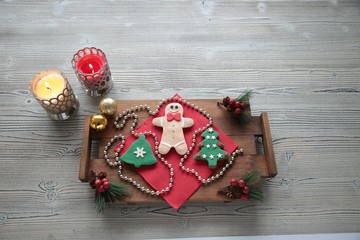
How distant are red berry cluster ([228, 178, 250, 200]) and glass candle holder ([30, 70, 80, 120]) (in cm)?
47

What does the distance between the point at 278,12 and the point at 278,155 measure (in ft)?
1.66

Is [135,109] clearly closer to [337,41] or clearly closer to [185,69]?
[185,69]

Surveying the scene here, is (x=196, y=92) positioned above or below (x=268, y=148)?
above

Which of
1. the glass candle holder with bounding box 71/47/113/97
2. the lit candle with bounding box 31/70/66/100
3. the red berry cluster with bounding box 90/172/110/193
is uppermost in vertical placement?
the glass candle holder with bounding box 71/47/113/97

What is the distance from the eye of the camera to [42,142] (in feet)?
3.04

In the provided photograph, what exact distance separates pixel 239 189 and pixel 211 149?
12 centimetres

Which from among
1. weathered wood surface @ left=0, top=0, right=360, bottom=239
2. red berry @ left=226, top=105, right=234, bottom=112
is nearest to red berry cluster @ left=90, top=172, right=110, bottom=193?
weathered wood surface @ left=0, top=0, right=360, bottom=239

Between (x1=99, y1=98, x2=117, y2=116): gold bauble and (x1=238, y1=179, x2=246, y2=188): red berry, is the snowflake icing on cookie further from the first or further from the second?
(x1=238, y1=179, x2=246, y2=188): red berry

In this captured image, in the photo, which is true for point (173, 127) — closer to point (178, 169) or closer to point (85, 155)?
point (178, 169)

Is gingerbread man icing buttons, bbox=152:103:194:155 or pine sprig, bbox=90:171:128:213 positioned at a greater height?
gingerbread man icing buttons, bbox=152:103:194:155

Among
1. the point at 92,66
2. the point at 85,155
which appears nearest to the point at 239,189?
the point at 85,155

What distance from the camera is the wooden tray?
2.63 ft

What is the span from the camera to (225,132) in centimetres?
87

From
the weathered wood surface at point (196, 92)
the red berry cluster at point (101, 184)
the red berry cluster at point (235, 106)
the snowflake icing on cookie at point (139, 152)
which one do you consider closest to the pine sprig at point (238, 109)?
the red berry cluster at point (235, 106)
